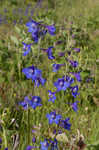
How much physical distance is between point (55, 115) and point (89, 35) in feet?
5.65

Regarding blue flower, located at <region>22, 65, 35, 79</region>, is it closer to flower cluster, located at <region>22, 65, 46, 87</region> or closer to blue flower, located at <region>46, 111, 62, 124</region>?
flower cluster, located at <region>22, 65, 46, 87</region>

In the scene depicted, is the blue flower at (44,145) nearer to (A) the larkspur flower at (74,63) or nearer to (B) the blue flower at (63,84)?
(B) the blue flower at (63,84)

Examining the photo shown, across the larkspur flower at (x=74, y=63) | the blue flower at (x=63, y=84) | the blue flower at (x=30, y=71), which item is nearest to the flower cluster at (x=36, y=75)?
the blue flower at (x=30, y=71)

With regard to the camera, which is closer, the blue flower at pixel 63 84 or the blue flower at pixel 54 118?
the blue flower at pixel 54 118

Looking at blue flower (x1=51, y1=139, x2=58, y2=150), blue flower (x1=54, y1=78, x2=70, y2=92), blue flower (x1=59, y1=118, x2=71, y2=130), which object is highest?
blue flower (x1=54, y1=78, x2=70, y2=92)

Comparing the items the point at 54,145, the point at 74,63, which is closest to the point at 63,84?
the point at 74,63

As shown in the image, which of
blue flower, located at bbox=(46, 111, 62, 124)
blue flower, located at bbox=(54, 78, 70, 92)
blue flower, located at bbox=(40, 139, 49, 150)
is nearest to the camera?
blue flower, located at bbox=(40, 139, 49, 150)

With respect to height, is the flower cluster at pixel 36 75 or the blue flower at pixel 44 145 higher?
the flower cluster at pixel 36 75

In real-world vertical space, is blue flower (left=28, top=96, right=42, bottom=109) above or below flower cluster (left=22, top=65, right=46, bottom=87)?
below

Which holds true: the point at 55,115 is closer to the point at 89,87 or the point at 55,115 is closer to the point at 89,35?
the point at 89,87

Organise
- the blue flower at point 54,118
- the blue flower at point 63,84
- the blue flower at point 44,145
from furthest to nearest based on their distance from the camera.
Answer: the blue flower at point 63,84, the blue flower at point 54,118, the blue flower at point 44,145

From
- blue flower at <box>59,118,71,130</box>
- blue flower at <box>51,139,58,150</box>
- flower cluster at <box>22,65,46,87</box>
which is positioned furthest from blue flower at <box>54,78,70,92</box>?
blue flower at <box>51,139,58,150</box>

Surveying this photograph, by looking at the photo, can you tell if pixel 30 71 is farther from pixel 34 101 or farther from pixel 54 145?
pixel 54 145

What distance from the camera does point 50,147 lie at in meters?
1.30
